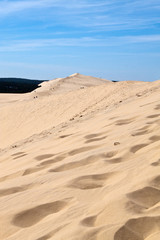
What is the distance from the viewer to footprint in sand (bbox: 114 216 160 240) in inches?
78.0

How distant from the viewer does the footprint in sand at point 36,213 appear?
237 centimetres

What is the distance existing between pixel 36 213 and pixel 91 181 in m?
0.62

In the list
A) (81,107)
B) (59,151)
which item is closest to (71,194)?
(59,151)

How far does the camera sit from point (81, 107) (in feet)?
44.1

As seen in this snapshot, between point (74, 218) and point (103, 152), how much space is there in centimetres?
156

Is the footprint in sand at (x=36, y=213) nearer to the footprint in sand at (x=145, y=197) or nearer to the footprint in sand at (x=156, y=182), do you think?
the footprint in sand at (x=145, y=197)

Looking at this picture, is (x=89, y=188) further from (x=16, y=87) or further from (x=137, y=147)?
(x=16, y=87)

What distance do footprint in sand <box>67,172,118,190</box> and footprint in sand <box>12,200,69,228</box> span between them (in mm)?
325

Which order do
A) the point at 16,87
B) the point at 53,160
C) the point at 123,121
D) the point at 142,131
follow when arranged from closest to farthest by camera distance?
1. the point at 53,160
2. the point at 142,131
3. the point at 123,121
4. the point at 16,87

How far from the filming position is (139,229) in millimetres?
2057

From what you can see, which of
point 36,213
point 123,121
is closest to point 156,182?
point 36,213

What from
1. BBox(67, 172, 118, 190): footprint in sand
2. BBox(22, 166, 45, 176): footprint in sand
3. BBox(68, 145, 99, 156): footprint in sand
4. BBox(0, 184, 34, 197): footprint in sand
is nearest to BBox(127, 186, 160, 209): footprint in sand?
BBox(67, 172, 118, 190): footprint in sand

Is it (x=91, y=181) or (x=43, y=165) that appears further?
(x=43, y=165)

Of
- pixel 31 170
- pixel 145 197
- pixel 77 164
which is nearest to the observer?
pixel 145 197
